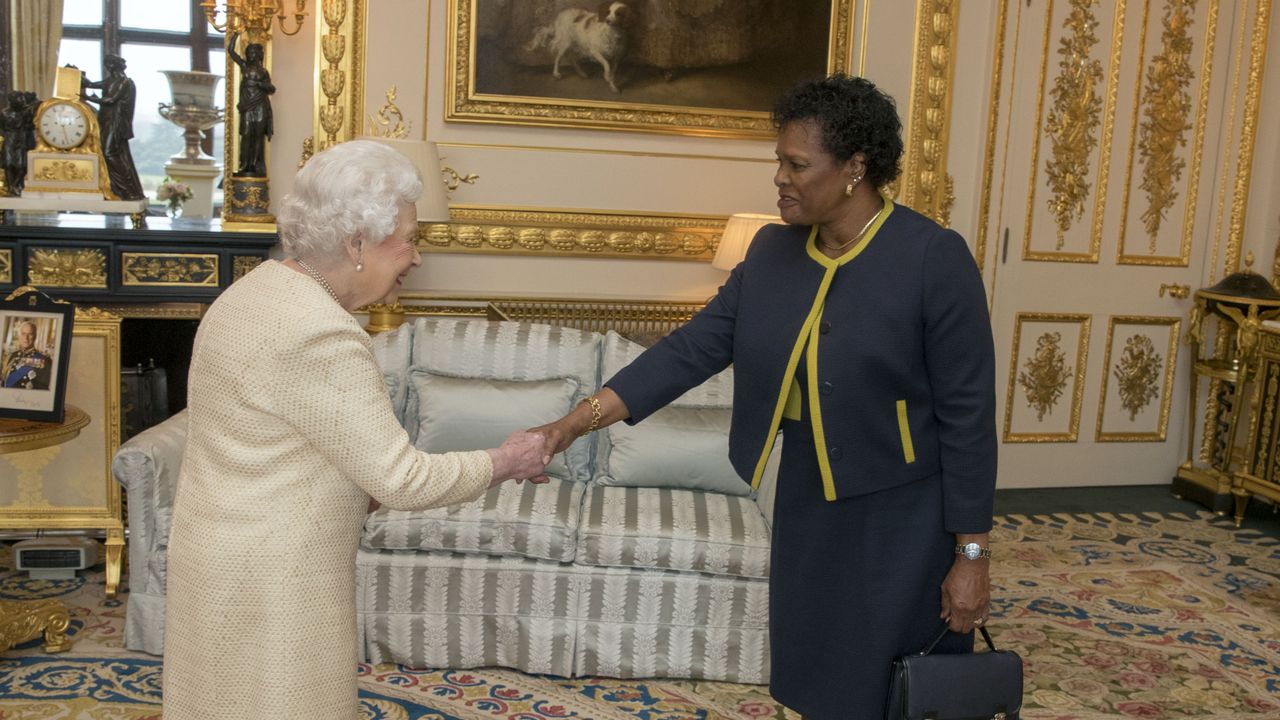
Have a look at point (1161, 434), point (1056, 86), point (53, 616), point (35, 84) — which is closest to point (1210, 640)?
point (1161, 434)

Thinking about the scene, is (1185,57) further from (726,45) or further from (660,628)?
(660,628)

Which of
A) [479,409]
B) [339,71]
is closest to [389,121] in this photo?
[339,71]

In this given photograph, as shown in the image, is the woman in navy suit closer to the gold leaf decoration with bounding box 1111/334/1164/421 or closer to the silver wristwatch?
the silver wristwatch

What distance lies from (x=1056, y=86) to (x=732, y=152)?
173cm

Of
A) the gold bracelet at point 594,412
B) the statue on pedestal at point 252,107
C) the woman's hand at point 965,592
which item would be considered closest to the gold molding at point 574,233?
the statue on pedestal at point 252,107

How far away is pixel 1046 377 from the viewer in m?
6.20

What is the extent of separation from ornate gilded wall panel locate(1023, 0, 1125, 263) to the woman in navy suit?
4189 mm

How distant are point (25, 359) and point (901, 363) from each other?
112 inches

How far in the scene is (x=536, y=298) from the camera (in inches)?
220

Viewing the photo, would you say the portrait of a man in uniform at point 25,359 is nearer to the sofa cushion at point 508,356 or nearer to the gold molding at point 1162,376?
the sofa cushion at point 508,356

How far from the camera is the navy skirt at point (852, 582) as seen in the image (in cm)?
217

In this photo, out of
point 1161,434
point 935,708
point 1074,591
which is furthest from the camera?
point 1161,434

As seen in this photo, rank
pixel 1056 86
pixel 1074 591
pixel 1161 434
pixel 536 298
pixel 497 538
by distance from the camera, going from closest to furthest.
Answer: pixel 497 538
pixel 1074 591
pixel 536 298
pixel 1056 86
pixel 1161 434

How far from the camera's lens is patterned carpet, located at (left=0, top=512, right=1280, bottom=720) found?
3.42m
